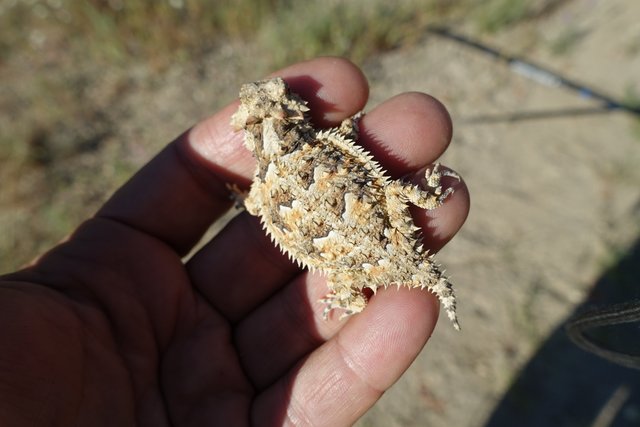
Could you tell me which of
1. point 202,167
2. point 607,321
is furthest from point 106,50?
point 607,321

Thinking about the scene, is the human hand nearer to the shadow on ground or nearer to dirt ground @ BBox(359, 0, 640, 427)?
dirt ground @ BBox(359, 0, 640, 427)

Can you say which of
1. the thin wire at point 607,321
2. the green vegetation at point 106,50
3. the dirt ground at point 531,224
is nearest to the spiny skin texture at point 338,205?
the thin wire at point 607,321

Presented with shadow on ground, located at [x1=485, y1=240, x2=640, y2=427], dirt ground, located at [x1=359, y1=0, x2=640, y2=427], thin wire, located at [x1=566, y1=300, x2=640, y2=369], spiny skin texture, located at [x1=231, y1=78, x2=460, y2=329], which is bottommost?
shadow on ground, located at [x1=485, y1=240, x2=640, y2=427]

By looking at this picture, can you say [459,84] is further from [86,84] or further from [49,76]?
[49,76]

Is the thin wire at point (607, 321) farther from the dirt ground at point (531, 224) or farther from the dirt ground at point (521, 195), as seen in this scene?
the dirt ground at point (531, 224)

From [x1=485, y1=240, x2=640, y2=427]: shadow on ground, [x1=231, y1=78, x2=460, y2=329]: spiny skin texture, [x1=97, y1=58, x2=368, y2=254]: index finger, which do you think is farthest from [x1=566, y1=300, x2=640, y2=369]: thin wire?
[x1=97, y1=58, x2=368, y2=254]: index finger
